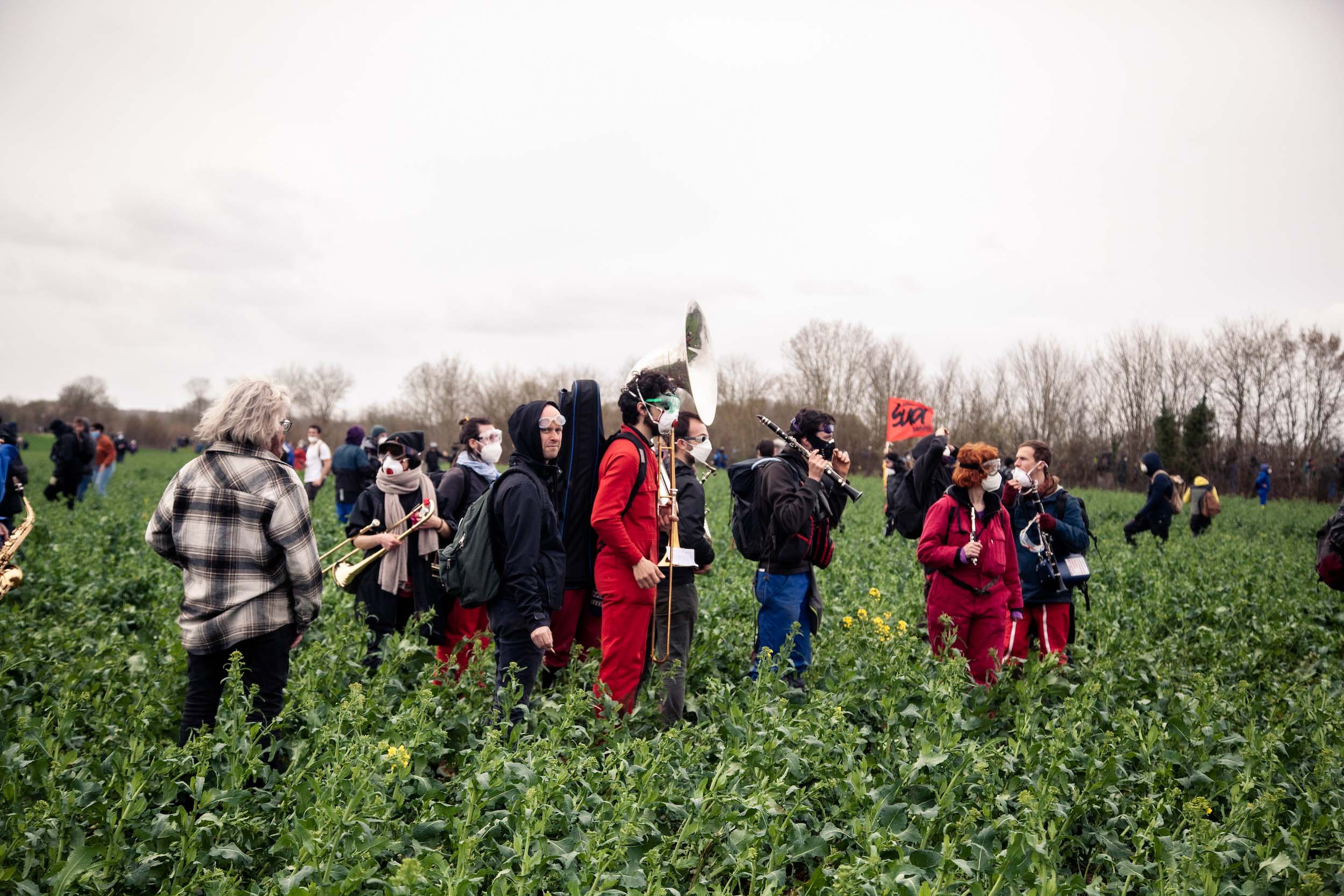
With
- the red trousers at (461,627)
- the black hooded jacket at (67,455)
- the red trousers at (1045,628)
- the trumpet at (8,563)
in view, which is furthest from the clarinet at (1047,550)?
the black hooded jacket at (67,455)

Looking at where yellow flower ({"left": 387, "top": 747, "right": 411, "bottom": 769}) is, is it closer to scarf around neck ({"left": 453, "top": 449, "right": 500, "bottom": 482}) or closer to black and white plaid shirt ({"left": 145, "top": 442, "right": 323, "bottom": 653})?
black and white plaid shirt ({"left": 145, "top": 442, "right": 323, "bottom": 653})

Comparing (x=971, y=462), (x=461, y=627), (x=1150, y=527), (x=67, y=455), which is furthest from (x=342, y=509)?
(x=1150, y=527)

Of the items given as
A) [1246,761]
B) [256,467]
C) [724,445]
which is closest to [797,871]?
[1246,761]

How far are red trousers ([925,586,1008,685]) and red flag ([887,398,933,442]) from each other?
737 centimetres

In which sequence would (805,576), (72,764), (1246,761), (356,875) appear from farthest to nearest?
(805,576) → (1246,761) → (72,764) → (356,875)

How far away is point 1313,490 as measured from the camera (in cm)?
4156

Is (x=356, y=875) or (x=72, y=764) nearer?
(x=356, y=875)

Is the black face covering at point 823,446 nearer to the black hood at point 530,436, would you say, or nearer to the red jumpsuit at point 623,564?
the red jumpsuit at point 623,564

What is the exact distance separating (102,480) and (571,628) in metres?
20.9

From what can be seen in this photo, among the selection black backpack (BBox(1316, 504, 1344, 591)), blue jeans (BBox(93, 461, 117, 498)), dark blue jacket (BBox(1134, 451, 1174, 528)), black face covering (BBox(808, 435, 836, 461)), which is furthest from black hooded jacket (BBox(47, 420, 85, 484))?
dark blue jacket (BBox(1134, 451, 1174, 528))

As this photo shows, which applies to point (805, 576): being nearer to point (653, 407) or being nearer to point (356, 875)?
point (653, 407)

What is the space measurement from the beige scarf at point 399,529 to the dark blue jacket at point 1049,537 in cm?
431

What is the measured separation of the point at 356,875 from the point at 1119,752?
3.71 m

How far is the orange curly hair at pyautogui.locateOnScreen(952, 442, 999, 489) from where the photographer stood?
573 cm
